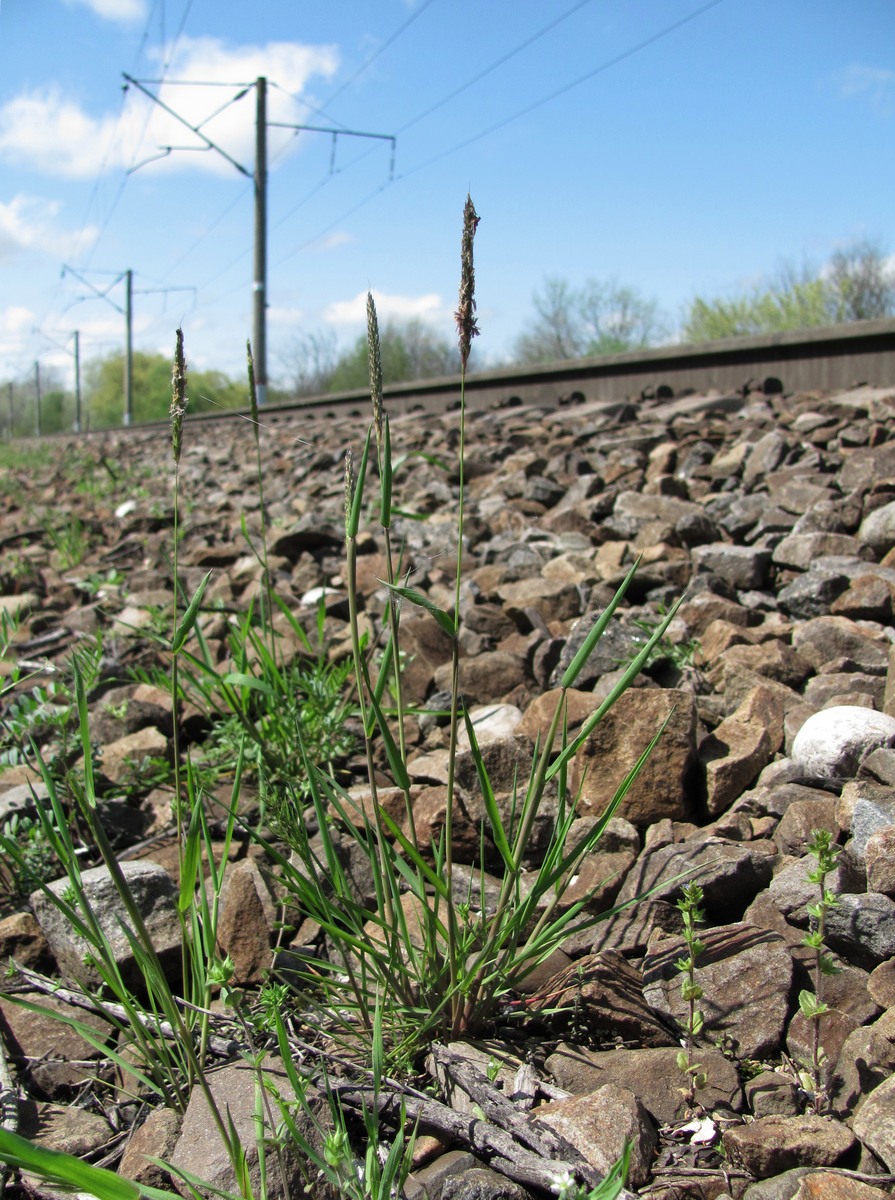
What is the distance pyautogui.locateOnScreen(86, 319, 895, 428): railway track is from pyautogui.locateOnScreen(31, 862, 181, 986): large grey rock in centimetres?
468

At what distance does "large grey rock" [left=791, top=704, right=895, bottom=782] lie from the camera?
1.83m

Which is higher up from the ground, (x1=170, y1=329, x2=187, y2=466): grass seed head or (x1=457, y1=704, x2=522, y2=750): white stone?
(x1=170, y1=329, x2=187, y2=466): grass seed head

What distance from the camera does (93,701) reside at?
3150mm

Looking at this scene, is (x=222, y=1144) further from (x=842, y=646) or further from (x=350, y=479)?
(x=842, y=646)

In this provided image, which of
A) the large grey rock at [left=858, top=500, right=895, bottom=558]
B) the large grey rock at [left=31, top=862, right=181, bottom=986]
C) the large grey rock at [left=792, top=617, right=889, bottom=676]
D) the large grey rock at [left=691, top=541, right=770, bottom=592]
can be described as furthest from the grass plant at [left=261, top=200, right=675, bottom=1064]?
the large grey rock at [left=858, top=500, right=895, bottom=558]

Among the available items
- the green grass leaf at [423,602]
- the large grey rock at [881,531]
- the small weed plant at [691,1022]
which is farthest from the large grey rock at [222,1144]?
the large grey rock at [881,531]

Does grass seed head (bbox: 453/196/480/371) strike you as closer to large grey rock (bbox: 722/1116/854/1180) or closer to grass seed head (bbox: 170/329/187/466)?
grass seed head (bbox: 170/329/187/466)

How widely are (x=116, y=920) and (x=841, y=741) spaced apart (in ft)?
4.43

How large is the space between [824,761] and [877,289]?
3107 centimetres

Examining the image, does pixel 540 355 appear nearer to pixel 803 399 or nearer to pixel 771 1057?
pixel 803 399

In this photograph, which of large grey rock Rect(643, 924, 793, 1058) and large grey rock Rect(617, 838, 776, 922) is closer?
large grey rock Rect(643, 924, 793, 1058)

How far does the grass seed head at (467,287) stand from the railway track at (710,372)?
4.61 meters

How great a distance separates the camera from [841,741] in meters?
1.84

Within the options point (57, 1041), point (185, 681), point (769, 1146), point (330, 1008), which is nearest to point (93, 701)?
point (185, 681)
